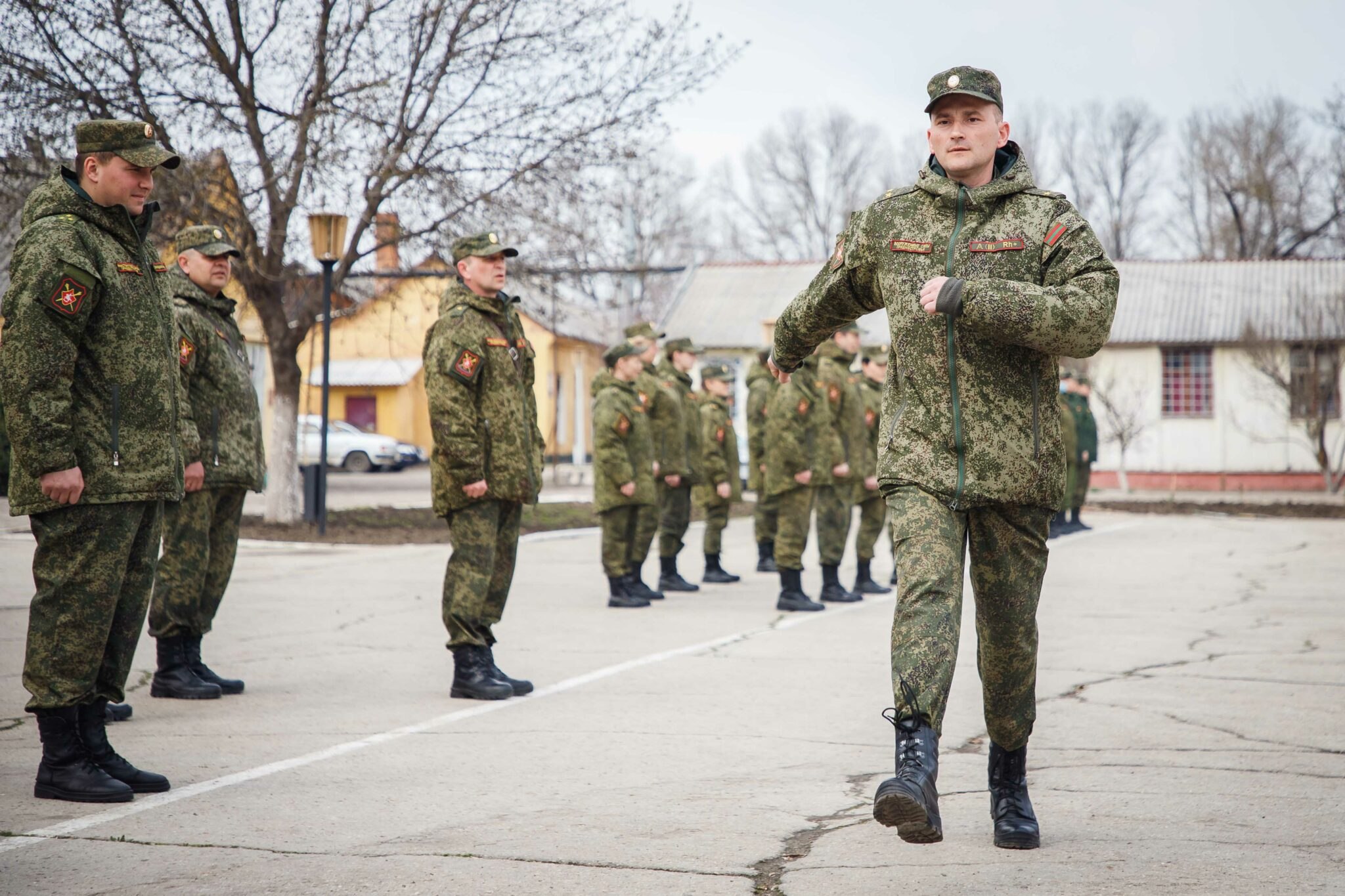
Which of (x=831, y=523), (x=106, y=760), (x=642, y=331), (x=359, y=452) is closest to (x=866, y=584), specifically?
(x=831, y=523)

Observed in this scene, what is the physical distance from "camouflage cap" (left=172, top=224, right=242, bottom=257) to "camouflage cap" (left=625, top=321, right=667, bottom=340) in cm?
494

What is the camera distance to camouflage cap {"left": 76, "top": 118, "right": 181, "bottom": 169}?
15.8 feet

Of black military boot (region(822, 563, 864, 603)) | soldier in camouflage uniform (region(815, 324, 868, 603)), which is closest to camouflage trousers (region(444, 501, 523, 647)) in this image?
soldier in camouflage uniform (region(815, 324, 868, 603))

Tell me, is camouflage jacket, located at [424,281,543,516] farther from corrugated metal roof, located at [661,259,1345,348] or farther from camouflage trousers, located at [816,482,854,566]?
corrugated metal roof, located at [661,259,1345,348]

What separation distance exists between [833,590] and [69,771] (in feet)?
23.9

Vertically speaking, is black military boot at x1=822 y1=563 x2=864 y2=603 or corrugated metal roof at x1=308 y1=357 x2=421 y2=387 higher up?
corrugated metal roof at x1=308 y1=357 x2=421 y2=387

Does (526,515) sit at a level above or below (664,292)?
below

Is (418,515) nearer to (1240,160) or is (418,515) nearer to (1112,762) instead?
(1112,762)

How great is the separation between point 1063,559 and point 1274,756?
388 inches

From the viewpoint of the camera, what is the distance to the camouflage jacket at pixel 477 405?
654cm

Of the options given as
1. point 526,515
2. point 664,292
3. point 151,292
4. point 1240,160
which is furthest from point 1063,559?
point 664,292

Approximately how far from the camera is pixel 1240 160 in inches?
1948

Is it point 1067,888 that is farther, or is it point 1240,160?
point 1240,160

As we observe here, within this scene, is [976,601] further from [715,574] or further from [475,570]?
[715,574]
